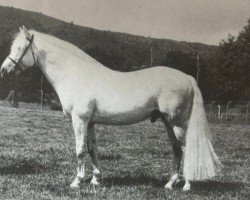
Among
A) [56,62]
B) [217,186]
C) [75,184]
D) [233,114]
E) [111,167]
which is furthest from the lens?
[233,114]

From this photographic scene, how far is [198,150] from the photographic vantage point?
18.1 ft

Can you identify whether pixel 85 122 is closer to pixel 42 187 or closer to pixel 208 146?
pixel 42 187

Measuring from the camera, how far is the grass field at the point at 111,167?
5.33 m

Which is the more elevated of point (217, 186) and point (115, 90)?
point (115, 90)

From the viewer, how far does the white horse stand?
5520mm

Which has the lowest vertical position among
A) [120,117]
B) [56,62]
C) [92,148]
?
[92,148]

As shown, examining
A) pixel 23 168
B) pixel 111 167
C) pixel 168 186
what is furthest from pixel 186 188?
pixel 23 168

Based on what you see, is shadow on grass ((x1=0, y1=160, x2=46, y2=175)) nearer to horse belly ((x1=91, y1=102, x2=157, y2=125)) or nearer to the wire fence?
horse belly ((x1=91, y1=102, x2=157, y2=125))

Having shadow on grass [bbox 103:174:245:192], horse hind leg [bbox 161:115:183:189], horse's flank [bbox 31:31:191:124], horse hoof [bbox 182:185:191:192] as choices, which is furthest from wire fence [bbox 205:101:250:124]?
horse's flank [bbox 31:31:191:124]

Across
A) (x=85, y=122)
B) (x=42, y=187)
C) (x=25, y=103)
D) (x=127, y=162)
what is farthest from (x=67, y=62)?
(x=25, y=103)

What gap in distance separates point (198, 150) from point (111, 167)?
200 centimetres

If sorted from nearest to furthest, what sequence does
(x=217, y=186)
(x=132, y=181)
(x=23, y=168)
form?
(x=217, y=186) → (x=132, y=181) → (x=23, y=168)

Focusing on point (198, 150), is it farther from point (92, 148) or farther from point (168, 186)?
point (92, 148)

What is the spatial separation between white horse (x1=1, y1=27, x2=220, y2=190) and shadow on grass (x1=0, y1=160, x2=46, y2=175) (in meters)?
1.18
